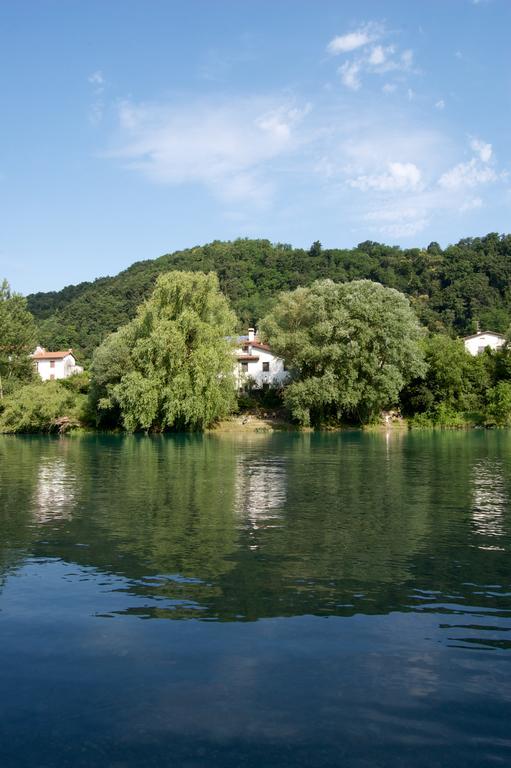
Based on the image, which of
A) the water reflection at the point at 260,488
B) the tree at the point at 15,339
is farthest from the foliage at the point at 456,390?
the tree at the point at 15,339

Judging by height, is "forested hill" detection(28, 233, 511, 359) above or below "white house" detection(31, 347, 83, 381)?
above

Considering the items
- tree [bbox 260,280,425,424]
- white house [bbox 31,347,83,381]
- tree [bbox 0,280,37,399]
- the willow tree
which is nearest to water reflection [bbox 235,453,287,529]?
the willow tree

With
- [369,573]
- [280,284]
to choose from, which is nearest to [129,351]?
[369,573]

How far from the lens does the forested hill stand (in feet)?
447

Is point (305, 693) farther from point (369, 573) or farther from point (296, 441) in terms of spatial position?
point (296, 441)

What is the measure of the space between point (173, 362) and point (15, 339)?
90.4 feet

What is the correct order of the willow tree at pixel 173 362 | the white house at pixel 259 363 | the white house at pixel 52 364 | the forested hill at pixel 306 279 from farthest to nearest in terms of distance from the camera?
the forested hill at pixel 306 279
the white house at pixel 52 364
the white house at pixel 259 363
the willow tree at pixel 173 362

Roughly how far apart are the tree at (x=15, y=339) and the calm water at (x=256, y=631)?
58.9m

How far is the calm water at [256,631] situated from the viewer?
7.24m

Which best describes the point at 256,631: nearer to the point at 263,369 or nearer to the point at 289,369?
the point at 289,369

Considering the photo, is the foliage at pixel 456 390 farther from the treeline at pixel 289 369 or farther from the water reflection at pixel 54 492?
the water reflection at pixel 54 492

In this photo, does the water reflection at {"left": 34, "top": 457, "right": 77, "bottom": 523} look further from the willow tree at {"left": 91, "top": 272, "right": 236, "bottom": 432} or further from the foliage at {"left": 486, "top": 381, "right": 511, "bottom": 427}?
the foliage at {"left": 486, "top": 381, "right": 511, "bottom": 427}

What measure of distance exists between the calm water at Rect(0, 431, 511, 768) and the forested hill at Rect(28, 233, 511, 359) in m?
110

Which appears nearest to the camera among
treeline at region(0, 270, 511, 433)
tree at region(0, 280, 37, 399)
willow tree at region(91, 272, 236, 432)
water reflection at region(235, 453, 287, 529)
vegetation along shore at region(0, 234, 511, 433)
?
water reflection at region(235, 453, 287, 529)
